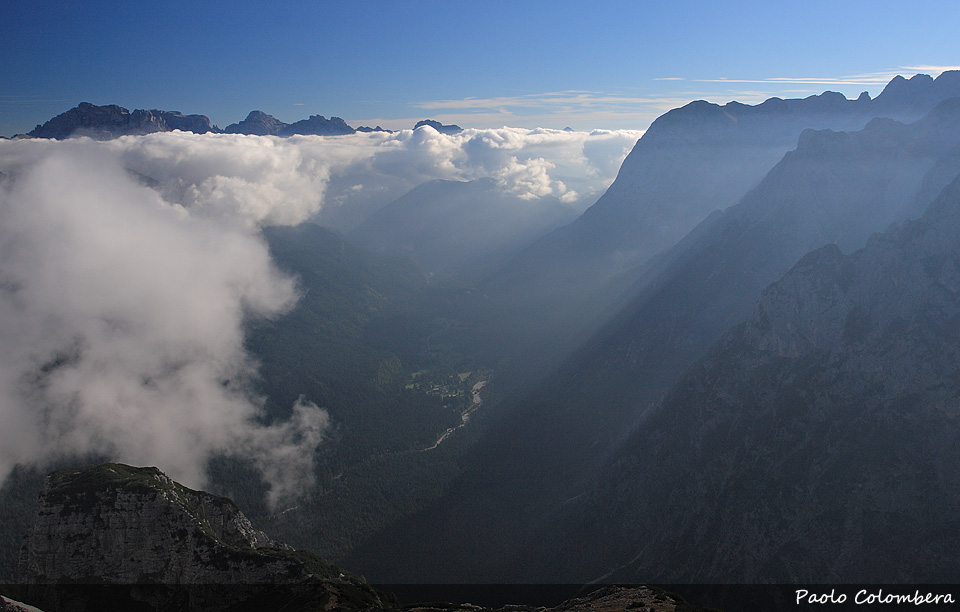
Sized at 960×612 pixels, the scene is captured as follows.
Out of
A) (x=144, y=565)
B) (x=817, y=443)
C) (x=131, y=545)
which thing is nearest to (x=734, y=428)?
(x=817, y=443)

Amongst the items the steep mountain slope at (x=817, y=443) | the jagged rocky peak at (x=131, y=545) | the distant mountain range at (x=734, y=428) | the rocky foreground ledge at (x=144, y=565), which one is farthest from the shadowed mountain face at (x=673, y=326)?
the jagged rocky peak at (x=131, y=545)

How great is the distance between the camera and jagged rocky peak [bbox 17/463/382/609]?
61688 mm

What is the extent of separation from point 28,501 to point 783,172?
207m

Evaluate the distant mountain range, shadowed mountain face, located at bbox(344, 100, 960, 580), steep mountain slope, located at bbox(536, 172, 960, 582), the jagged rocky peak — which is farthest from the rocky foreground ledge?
shadowed mountain face, located at bbox(344, 100, 960, 580)

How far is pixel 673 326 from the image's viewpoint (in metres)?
138

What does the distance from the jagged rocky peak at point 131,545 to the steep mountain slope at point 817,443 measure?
5648cm

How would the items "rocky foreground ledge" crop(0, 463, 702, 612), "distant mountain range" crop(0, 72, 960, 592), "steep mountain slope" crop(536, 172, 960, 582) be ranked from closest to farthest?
"rocky foreground ledge" crop(0, 463, 702, 612), "steep mountain slope" crop(536, 172, 960, 582), "distant mountain range" crop(0, 72, 960, 592)

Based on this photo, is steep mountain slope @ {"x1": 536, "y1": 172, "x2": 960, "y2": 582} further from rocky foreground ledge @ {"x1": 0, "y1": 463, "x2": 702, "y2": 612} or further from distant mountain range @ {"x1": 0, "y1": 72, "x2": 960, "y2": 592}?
rocky foreground ledge @ {"x1": 0, "y1": 463, "x2": 702, "y2": 612}

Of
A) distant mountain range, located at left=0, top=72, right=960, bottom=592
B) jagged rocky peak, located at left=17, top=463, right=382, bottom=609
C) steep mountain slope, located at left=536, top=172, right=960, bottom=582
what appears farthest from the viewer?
distant mountain range, located at left=0, top=72, right=960, bottom=592

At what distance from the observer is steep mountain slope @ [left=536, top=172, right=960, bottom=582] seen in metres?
69.6

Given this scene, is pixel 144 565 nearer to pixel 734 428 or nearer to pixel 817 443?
pixel 734 428

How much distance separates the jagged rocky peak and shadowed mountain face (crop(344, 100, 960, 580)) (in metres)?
42.6

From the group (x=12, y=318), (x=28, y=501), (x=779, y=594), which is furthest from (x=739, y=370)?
(x=12, y=318)

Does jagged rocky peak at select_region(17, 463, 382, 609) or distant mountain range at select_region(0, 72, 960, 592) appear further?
distant mountain range at select_region(0, 72, 960, 592)
